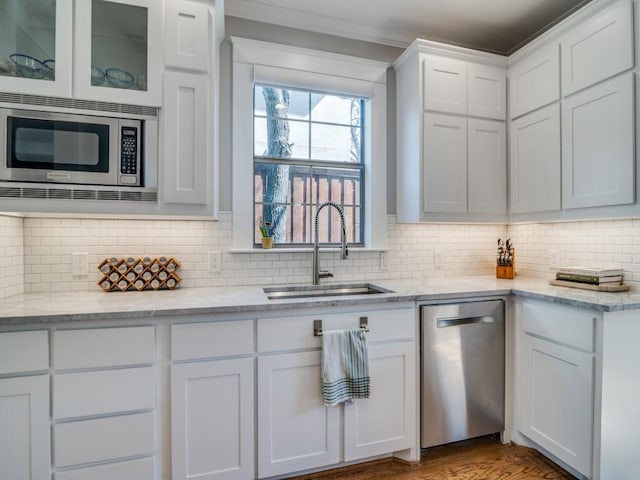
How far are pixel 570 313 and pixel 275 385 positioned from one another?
1536mm

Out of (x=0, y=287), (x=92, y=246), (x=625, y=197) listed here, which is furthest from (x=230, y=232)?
(x=625, y=197)

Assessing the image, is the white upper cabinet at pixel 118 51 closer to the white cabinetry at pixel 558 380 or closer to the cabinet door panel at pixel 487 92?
the cabinet door panel at pixel 487 92

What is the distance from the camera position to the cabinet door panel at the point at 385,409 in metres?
1.84

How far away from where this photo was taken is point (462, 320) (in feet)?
6.62

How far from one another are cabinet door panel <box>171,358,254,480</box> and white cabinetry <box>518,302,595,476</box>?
1.59 meters

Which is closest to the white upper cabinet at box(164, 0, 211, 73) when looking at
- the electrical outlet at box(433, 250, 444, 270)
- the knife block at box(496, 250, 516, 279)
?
the electrical outlet at box(433, 250, 444, 270)

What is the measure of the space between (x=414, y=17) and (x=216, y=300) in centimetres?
230

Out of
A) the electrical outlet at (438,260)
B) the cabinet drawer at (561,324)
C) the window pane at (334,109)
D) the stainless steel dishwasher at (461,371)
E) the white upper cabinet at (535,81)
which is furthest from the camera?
the electrical outlet at (438,260)

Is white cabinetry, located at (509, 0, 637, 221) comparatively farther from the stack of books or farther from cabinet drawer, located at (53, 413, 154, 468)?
cabinet drawer, located at (53, 413, 154, 468)

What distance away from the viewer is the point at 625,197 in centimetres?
181

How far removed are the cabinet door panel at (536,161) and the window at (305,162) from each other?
1089 millimetres

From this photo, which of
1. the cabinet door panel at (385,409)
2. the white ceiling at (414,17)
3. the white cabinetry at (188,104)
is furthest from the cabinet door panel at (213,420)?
the white ceiling at (414,17)

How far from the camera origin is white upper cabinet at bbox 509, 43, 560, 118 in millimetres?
2178

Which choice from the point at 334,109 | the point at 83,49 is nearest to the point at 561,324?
the point at 334,109
